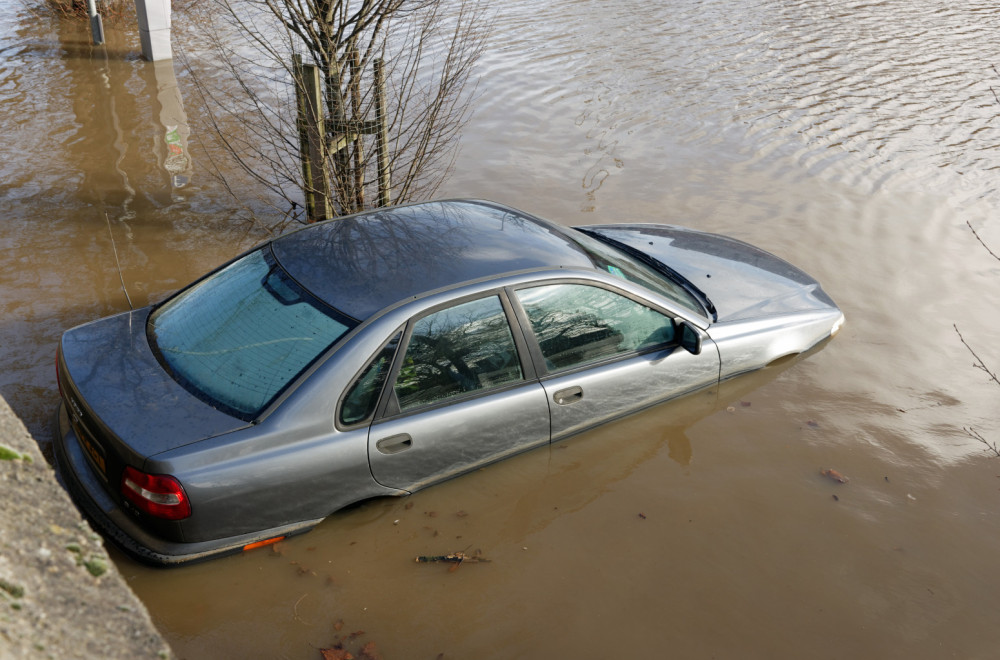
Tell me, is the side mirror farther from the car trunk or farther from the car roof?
the car trunk

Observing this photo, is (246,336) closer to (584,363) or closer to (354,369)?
(354,369)

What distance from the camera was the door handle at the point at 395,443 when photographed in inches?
154

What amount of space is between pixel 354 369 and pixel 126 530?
48.3 inches

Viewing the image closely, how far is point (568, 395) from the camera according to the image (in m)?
4.49

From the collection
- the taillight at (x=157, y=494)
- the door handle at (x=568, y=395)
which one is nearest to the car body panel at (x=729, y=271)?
the door handle at (x=568, y=395)

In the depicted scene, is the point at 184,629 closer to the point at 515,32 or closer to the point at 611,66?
the point at 611,66

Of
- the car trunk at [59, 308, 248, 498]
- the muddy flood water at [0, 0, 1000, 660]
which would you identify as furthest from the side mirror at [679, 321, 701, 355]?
the car trunk at [59, 308, 248, 498]

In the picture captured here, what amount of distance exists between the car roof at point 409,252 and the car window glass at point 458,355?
17 centimetres


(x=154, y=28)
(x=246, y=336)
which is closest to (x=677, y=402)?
(x=246, y=336)

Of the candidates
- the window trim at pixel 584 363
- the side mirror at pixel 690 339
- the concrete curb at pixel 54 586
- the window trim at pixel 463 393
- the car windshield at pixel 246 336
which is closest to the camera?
the concrete curb at pixel 54 586

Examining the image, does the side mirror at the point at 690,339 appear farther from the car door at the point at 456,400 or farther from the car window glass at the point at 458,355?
the car window glass at the point at 458,355

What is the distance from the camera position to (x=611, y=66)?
13.4 meters

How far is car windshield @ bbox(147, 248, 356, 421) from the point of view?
148 inches

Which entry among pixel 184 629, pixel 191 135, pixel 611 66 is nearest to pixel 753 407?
pixel 184 629
